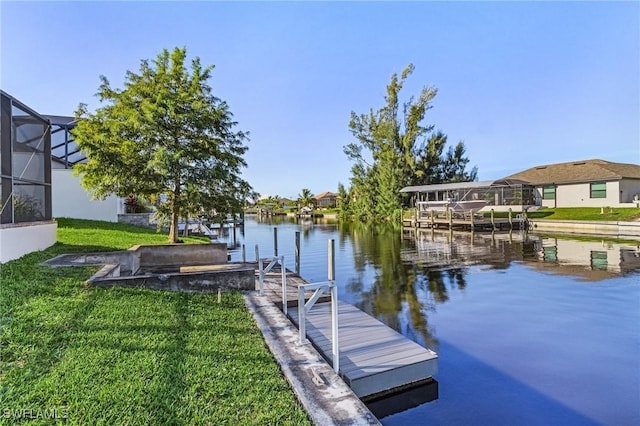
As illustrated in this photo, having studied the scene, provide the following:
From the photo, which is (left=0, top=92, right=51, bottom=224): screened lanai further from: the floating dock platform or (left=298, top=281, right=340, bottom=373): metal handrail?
(left=298, top=281, right=340, bottom=373): metal handrail

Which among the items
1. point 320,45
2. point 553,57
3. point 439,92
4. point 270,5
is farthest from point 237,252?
point 439,92

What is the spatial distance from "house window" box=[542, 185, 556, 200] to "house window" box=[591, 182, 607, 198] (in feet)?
10.5

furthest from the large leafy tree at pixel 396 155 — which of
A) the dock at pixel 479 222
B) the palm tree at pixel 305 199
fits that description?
the palm tree at pixel 305 199

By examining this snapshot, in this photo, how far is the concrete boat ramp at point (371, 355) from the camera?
191 inches

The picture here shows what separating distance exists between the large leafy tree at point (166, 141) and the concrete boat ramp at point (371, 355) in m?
6.89

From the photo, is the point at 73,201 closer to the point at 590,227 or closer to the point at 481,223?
the point at 481,223

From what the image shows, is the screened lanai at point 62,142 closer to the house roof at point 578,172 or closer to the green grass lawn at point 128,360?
the green grass lawn at point 128,360

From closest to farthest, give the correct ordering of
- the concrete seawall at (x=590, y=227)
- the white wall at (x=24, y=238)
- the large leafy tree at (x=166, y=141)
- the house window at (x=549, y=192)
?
1. the white wall at (x=24, y=238)
2. the large leafy tree at (x=166, y=141)
3. the concrete seawall at (x=590, y=227)
4. the house window at (x=549, y=192)

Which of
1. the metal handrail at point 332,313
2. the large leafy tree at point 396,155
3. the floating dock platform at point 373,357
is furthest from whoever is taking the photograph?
the large leafy tree at point 396,155

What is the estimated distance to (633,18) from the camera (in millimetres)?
12570

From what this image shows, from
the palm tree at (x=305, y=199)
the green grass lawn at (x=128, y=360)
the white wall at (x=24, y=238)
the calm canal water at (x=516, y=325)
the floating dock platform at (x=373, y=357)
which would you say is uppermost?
the palm tree at (x=305, y=199)

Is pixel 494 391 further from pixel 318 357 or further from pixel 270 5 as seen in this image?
pixel 270 5

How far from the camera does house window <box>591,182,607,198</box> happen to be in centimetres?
2956

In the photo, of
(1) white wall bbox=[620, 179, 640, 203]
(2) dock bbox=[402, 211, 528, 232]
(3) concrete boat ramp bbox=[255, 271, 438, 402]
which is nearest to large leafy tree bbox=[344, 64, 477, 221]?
(2) dock bbox=[402, 211, 528, 232]
